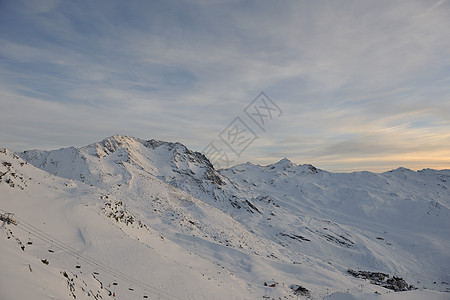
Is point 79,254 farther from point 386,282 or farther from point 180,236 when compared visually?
point 386,282

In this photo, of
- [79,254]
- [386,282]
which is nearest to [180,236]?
[79,254]

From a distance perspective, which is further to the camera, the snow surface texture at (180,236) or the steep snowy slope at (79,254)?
the snow surface texture at (180,236)

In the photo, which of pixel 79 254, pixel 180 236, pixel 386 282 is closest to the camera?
pixel 79 254

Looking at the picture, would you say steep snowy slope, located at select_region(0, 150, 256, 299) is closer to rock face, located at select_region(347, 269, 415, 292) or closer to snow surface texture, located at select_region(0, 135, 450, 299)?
snow surface texture, located at select_region(0, 135, 450, 299)

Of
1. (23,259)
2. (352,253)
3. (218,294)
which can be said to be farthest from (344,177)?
(23,259)

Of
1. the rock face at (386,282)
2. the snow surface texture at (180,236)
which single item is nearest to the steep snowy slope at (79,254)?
the snow surface texture at (180,236)

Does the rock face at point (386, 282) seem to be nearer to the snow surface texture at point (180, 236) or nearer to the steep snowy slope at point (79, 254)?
the snow surface texture at point (180, 236)

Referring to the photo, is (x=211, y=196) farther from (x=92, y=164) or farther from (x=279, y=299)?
(x=279, y=299)

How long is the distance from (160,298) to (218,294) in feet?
15.1

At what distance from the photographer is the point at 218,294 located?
16109 mm

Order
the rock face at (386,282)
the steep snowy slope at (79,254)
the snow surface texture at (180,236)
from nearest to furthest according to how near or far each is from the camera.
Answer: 1. the steep snowy slope at (79,254)
2. the snow surface texture at (180,236)
3. the rock face at (386,282)

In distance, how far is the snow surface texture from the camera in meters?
12.8

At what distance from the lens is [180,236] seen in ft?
97.6

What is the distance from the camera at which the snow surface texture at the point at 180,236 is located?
1283cm
